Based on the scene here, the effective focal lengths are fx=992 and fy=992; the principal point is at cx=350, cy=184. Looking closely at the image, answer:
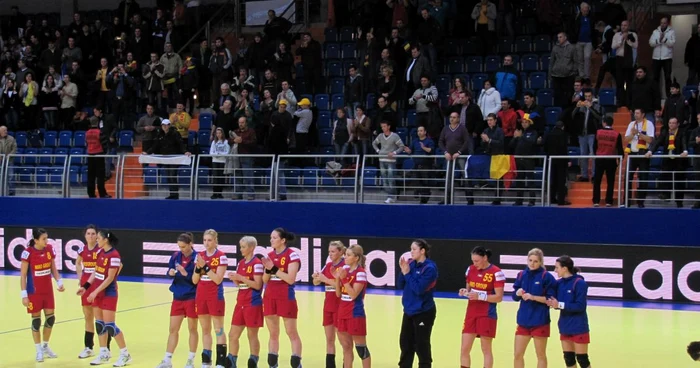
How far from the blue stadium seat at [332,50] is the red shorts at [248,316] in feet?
49.4

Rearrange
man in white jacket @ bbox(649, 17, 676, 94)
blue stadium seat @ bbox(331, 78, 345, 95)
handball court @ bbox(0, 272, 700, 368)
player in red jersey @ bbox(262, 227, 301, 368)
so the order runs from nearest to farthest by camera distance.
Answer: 1. player in red jersey @ bbox(262, 227, 301, 368)
2. handball court @ bbox(0, 272, 700, 368)
3. man in white jacket @ bbox(649, 17, 676, 94)
4. blue stadium seat @ bbox(331, 78, 345, 95)

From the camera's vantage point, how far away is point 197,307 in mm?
13312

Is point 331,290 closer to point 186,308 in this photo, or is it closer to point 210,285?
point 210,285

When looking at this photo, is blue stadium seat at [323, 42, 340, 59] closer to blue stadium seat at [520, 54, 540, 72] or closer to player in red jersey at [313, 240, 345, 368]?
blue stadium seat at [520, 54, 540, 72]

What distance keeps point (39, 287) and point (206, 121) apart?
1120 centimetres

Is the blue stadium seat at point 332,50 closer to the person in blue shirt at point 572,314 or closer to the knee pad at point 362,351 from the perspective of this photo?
the knee pad at point 362,351

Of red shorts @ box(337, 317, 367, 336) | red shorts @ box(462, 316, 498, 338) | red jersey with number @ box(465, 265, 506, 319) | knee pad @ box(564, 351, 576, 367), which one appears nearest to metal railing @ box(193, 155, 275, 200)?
red shorts @ box(337, 317, 367, 336)

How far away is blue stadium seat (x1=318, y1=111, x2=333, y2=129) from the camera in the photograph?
80.3 ft

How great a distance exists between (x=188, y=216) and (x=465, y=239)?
6.76 metres

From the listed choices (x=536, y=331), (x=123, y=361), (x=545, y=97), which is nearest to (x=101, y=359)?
(x=123, y=361)

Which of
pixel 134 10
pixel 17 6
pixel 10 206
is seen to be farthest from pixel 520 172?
pixel 17 6

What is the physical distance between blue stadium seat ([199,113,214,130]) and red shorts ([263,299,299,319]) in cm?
1280

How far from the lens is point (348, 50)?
26938mm

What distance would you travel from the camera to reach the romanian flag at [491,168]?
64.2 ft
